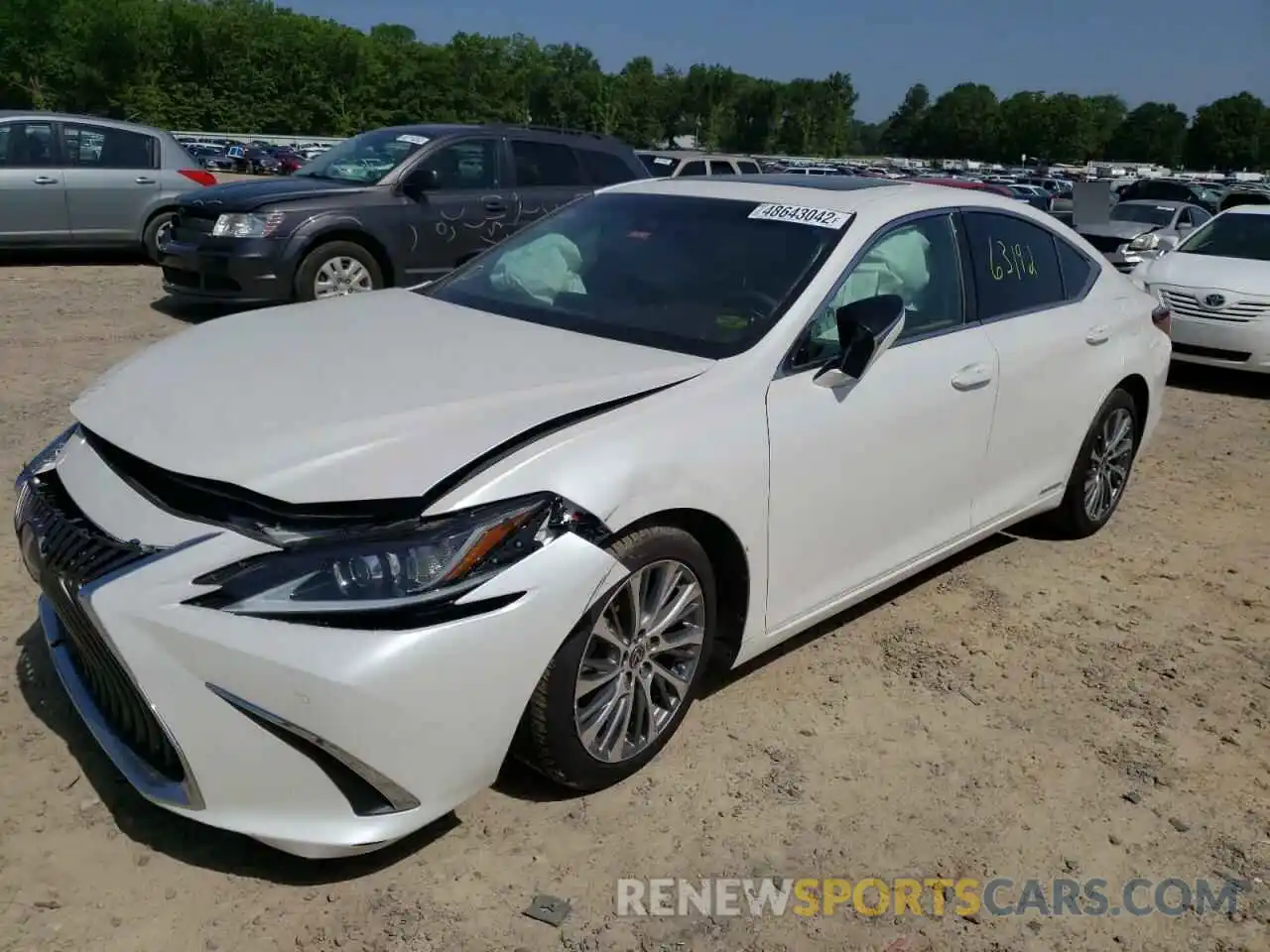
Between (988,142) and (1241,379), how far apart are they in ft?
482

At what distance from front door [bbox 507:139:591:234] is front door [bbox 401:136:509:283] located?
132 millimetres

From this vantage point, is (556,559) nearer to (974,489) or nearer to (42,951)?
(42,951)

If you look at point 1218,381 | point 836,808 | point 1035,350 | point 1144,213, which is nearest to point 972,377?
point 1035,350

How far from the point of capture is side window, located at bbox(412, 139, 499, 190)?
9539mm

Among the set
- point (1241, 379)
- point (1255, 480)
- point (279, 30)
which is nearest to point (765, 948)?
point (1255, 480)

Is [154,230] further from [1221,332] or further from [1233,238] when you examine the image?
[1233,238]

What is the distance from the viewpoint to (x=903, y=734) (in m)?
3.58

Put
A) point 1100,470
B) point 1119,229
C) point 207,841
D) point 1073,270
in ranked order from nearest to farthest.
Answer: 1. point 207,841
2. point 1073,270
3. point 1100,470
4. point 1119,229

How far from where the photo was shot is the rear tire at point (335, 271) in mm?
8812

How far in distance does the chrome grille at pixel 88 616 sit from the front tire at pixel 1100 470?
3948mm

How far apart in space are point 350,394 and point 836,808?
69.8 inches

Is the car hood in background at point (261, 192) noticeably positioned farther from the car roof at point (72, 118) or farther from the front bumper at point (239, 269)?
the car roof at point (72, 118)

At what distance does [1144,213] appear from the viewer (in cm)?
1781

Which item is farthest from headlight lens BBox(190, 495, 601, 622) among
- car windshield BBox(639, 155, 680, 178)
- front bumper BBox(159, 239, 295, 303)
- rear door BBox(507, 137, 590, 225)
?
car windshield BBox(639, 155, 680, 178)
